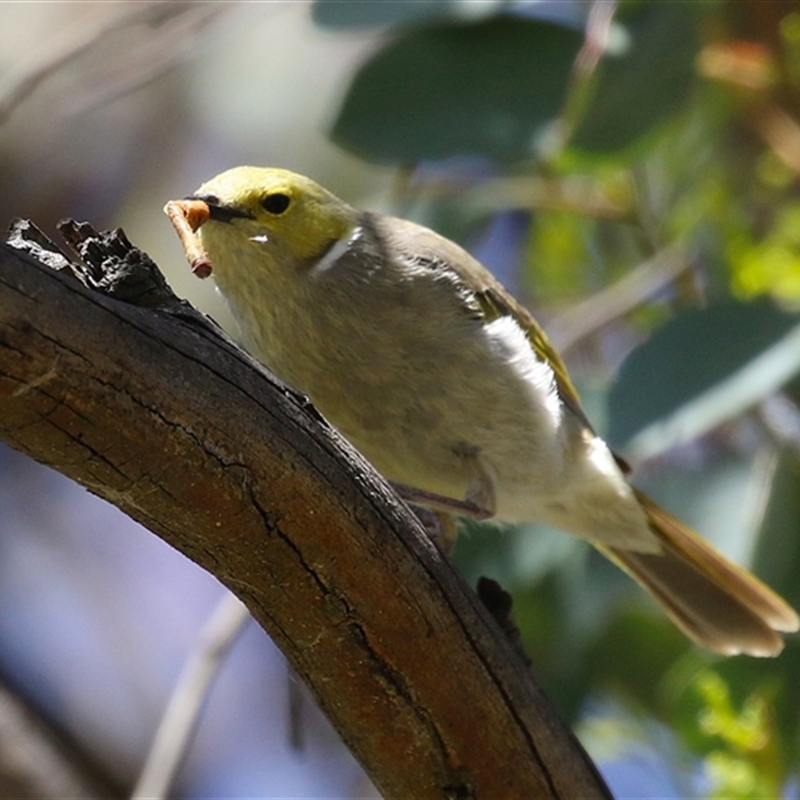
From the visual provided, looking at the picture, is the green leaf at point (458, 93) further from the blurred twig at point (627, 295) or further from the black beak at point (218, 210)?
the blurred twig at point (627, 295)

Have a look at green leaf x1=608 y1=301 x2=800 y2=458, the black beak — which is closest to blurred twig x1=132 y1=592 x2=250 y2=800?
the black beak

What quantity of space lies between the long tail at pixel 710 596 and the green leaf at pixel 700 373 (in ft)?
0.98

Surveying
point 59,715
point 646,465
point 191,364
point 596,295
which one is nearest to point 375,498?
point 191,364

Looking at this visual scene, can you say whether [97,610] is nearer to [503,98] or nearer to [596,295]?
[596,295]

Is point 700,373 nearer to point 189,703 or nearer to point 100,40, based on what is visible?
point 189,703

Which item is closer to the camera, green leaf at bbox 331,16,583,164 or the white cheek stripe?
the white cheek stripe

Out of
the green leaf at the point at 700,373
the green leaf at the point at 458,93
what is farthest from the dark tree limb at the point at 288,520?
the green leaf at the point at 458,93

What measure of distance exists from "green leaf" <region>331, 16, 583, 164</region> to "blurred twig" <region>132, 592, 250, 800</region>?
3.03 ft

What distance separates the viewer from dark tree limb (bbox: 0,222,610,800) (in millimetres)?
1205

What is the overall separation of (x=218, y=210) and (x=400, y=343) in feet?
1.16

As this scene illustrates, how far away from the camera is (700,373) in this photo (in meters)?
2.42

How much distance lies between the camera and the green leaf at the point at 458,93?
2.54 m

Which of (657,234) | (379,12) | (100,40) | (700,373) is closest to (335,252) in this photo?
(379,12)

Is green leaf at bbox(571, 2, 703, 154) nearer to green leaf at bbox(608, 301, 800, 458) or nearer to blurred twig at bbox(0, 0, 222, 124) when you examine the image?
green leaf at bbox(608, 301, 800, 458)
